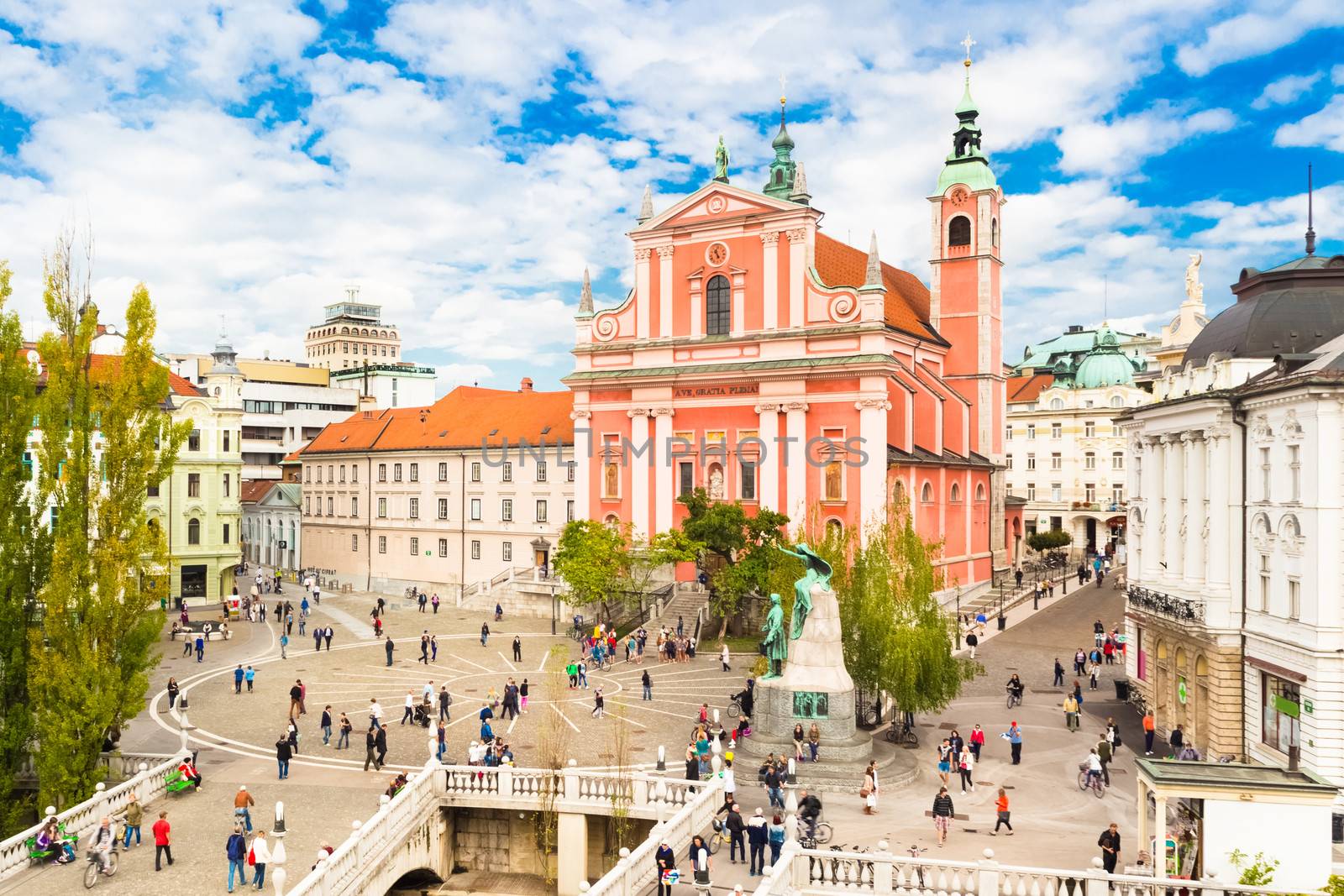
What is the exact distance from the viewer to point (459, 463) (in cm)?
6562

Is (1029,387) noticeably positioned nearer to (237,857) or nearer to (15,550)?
(15,550)

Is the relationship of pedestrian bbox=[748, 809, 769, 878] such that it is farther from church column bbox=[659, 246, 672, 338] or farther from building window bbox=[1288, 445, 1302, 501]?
church column bbox=[659, 246, 672, 338]

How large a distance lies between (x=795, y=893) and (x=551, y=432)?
4651 centimetres

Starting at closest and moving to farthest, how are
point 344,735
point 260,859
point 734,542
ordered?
point 260,859, point 344,735, point 734,542

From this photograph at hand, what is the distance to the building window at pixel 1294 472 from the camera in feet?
81.7

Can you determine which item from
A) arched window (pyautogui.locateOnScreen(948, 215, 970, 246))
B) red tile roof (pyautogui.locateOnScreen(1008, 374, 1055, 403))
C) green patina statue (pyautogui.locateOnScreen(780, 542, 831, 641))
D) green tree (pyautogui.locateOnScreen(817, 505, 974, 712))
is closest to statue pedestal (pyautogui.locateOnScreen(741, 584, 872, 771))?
green patina statue (pyautogui.locateOnScreen(780, 542, 831, 641))

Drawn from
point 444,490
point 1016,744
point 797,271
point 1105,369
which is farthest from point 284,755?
point 1105,369

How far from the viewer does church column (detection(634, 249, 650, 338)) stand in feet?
176

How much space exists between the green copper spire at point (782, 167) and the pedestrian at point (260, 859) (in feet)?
173

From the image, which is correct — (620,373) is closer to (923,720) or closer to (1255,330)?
(923,720)

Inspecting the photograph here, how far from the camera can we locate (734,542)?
46250 mm

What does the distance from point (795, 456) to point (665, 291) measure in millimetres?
10901

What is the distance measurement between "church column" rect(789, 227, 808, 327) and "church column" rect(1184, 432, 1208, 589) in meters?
22.5

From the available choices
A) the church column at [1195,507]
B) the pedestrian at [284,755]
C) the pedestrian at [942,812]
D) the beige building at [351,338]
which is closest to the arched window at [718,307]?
the church column at [1195,507]
